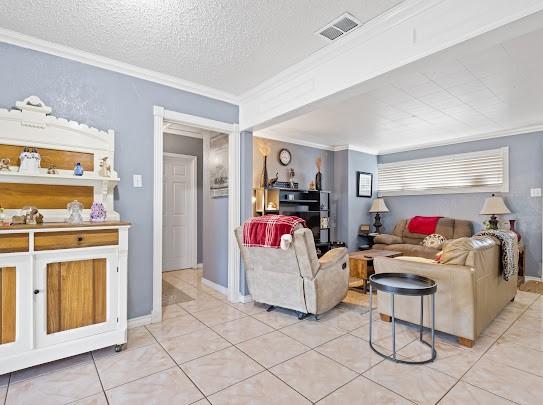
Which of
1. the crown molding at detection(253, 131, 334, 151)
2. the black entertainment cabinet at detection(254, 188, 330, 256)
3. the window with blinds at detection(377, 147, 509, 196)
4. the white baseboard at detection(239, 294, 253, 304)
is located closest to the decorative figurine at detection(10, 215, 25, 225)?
the white baseboard at detection(239, 294, 253, 304)

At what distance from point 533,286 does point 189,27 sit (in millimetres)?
5415

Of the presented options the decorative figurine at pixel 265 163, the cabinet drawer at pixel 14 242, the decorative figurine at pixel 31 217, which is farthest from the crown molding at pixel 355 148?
the cabinet drawer at pixel 14 242

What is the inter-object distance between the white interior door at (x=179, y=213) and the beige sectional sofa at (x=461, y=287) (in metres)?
3.83

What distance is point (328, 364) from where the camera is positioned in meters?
2.14

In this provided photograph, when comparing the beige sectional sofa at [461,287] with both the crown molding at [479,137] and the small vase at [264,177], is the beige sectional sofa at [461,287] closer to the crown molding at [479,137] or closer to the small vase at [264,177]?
the small vase at [264,177]

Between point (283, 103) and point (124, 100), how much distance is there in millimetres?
1560

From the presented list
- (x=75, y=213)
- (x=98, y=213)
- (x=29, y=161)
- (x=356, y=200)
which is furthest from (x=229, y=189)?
(x=356, y=200)

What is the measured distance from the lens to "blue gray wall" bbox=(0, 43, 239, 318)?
2447mm

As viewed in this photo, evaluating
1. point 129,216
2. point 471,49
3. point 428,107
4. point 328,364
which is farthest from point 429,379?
point 428,107

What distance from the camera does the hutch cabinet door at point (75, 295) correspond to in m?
2.03

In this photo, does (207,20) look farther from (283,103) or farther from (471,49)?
(471,49)

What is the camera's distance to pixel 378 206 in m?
6.26

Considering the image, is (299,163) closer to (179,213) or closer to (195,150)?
(195,150)

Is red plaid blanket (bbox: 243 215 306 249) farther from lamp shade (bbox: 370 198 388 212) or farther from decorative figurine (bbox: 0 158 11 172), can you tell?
lamp shade (bbox: 370 198 388 212)
